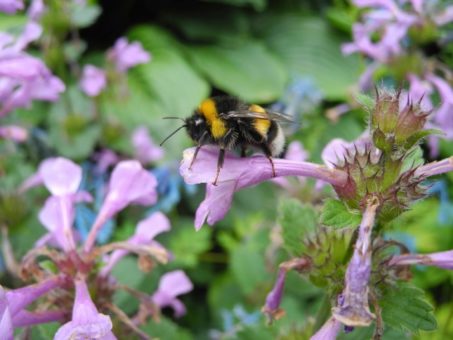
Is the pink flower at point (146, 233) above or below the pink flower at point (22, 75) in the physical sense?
below

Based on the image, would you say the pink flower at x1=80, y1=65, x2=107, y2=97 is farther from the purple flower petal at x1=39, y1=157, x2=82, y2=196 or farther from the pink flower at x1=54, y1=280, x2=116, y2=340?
the pink flower at x1=54, y1=280, x2=116, y2=340

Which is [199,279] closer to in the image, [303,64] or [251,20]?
[303,64]

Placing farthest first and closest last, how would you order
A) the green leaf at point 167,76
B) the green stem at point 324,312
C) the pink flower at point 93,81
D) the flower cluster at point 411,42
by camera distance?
1. the green leaf at point 167,76
2. the pink flower at point 93,81
3. the flower cluster at point 411,42
4. the green stem at point 324,312

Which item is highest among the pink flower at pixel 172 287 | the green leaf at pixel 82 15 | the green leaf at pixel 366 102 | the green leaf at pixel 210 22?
the green leaf at pixel 366 102

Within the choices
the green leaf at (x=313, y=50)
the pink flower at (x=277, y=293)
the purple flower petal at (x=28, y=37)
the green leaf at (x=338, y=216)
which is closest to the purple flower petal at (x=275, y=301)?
the pink flower at (x=277, y=293)

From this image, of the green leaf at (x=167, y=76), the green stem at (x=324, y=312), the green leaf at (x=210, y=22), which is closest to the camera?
the green stem at (x=324, y=312)

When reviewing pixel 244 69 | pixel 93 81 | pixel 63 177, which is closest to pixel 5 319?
pixel 63 177

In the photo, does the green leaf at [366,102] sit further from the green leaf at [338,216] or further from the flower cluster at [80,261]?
the flower cluster at [80,261]
